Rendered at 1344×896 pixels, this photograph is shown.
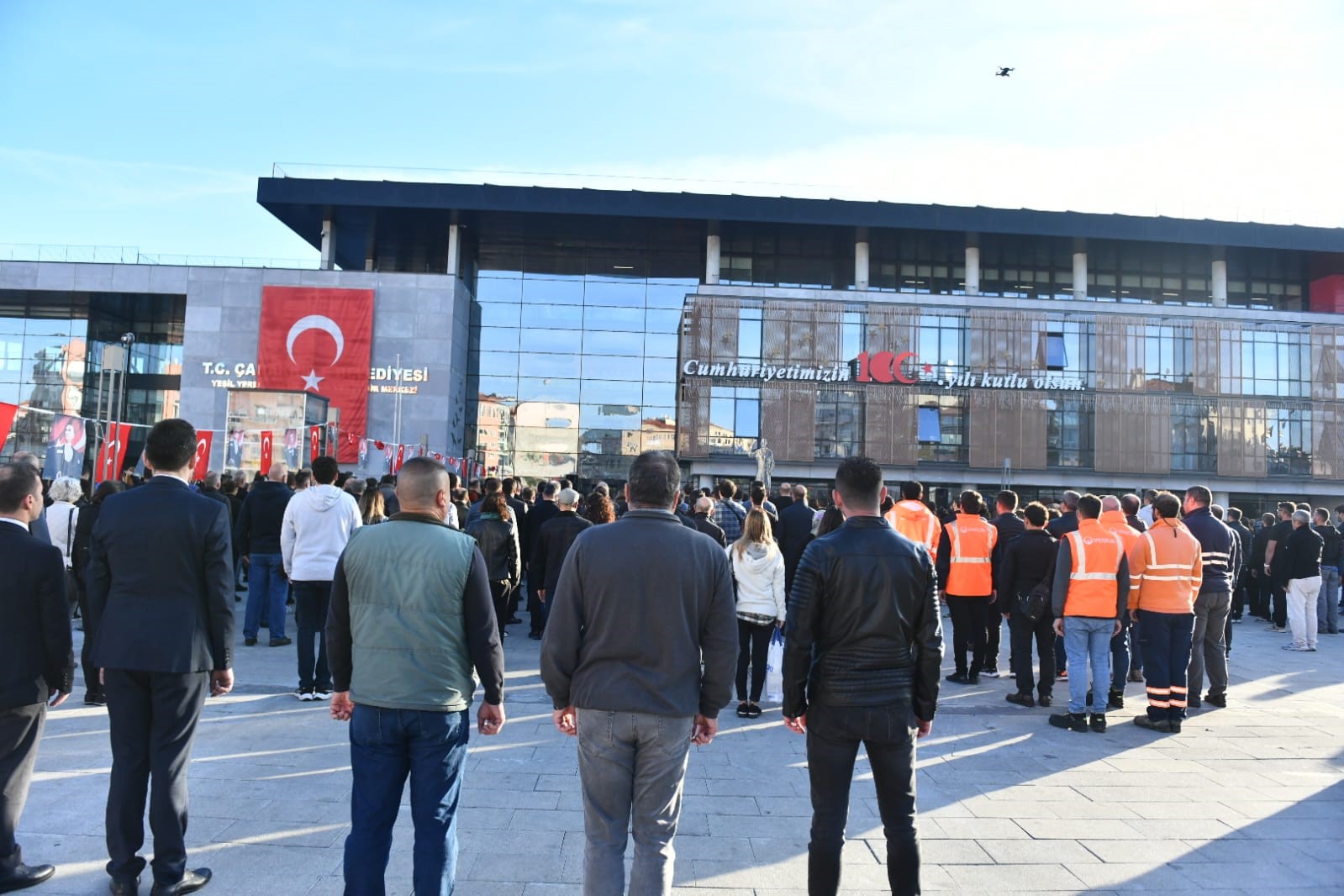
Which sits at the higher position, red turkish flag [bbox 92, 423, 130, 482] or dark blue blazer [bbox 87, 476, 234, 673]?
red turkish flag [bbox 92, 423, 130, 482]

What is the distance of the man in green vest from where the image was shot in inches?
142

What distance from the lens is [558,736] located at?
23.2 ft

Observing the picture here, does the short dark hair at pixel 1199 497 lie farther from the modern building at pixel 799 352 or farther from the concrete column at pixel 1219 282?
the concrete column at pixel 1219 282

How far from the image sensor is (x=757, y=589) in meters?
7.92

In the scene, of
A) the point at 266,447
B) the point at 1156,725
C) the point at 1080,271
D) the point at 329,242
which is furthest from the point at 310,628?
the point at 1080,271

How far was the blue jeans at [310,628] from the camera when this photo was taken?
7.89m

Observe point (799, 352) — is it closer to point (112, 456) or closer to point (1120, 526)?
point (112, 456)

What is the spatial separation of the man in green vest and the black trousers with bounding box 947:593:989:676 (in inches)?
274

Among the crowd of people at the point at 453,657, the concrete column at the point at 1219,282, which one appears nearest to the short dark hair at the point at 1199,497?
the crowd of people at the point at 453,657

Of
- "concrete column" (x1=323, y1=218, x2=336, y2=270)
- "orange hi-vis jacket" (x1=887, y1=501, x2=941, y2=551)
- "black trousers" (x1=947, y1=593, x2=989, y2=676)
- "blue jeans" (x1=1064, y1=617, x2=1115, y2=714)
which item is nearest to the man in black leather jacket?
"blue jeans" (x1=1064, y1=617, x2=1115, y2=714)

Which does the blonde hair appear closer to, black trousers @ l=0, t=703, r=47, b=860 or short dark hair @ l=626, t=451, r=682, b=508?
short dark hair @ l=626, t=451, r=682, b=508

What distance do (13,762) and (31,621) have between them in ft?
2.10

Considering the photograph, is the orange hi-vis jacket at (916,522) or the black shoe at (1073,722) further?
the orange hi-vis jacket at (916,522)

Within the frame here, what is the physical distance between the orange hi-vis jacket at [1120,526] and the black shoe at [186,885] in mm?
7270
